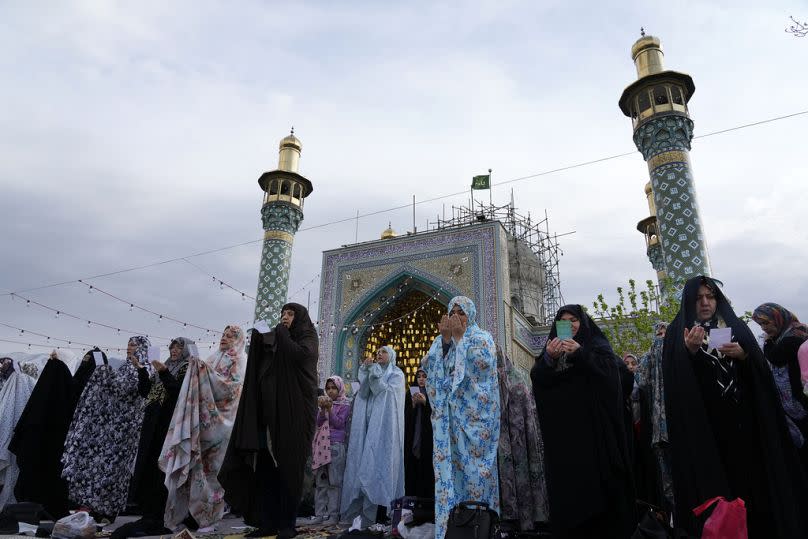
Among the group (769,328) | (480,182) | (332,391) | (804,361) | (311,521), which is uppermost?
(480,182)

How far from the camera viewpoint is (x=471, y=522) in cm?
191

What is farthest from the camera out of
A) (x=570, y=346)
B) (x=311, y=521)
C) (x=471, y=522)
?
(x=311, y=521)

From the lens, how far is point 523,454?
260 centimetres

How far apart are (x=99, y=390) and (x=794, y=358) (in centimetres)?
348

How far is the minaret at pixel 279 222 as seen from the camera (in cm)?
1085

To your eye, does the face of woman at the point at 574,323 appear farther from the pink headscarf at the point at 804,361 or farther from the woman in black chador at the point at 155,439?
the woman in black chador at the point at 155,439

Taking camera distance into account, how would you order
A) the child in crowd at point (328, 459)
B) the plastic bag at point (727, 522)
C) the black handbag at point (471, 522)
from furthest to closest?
the child in crowd at point (328, 459) → the black handbag at point (471, 522) → the plastic bag at point (727, 522)

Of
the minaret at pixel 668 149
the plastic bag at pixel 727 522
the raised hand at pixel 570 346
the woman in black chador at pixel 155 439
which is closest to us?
the plastic bag at pixel 727 522

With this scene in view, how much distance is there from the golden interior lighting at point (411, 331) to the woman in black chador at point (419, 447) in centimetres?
771

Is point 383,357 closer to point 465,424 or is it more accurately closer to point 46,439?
point 465,424

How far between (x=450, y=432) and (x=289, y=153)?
449 inches

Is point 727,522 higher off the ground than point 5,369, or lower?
lower

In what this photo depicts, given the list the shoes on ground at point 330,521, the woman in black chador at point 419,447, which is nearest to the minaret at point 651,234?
the woman in black chador at point 419,447

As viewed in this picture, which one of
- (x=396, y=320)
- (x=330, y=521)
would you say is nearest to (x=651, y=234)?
(x=396, y=320)
